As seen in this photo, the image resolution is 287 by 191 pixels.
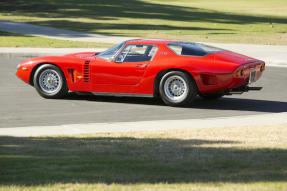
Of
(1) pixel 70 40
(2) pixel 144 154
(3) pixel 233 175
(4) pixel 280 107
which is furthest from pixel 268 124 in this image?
Result: (1) pixel 70 40

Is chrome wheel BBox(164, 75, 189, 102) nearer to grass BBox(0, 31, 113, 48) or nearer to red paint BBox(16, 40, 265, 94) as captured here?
red paint BBox(16, 40, 265, 94)

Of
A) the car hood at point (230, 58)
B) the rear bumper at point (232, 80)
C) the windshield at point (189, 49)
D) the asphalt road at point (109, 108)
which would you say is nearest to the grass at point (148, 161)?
the asphalt road at point (109, 108)

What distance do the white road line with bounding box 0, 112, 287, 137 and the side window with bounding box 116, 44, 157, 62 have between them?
2.21 meters

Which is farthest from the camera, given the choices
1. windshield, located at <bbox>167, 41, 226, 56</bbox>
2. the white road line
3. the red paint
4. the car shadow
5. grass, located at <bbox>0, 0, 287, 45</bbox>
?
grass, located at <bbox>0, 0, 287, 45</bbox>

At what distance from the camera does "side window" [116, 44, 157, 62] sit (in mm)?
12102

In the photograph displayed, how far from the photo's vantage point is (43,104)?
12.2 metres

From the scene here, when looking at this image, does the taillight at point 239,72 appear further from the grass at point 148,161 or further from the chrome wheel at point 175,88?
the grass at point 148,161

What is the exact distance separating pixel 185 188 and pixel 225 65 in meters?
6.55

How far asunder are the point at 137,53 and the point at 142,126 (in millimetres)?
2831

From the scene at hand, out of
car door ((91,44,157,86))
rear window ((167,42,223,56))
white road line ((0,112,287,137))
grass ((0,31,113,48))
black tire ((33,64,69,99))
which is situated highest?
rear window ((167,42,223,56))

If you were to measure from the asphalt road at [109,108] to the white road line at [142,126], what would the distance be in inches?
21.4

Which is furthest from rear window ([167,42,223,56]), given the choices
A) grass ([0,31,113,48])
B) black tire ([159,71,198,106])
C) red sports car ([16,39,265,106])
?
grass ([0,31,113,48])

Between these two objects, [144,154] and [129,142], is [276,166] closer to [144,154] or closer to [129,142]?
[144,154]

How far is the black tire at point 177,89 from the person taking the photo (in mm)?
11617
